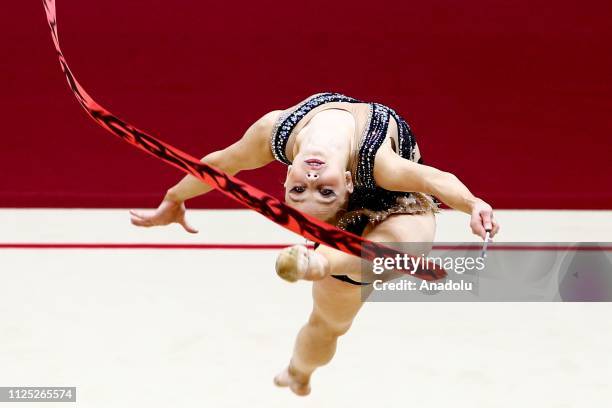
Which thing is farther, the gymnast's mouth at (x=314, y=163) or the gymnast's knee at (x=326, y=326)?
the gymnast's knee at (x=326, y=326)

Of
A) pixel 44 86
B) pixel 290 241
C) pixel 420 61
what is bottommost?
pixel 290 241

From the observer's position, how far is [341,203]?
1744mm

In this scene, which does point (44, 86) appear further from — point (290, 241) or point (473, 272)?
→ point (473, 272)

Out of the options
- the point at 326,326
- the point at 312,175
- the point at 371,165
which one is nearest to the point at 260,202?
the point at 312,175

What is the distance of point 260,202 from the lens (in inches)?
62.4

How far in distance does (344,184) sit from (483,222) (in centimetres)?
35

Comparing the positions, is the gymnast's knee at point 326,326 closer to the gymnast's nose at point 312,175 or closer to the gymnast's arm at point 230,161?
the gymnast's arm at point 230,161

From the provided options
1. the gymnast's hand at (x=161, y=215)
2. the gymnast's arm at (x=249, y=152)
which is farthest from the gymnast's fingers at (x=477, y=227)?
the gymnast's hand at (x=161, y=215)

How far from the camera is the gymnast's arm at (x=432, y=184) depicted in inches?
58.2

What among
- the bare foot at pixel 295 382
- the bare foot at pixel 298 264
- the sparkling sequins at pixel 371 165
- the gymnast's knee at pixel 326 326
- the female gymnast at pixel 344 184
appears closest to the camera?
the bare foot at pixel 298 264

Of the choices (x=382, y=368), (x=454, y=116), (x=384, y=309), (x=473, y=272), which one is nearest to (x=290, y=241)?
(x=384, y=309)

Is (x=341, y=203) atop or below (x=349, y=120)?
below

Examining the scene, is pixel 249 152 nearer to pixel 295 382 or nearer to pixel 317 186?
pixel 317 186

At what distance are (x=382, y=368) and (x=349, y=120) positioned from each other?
98cm
